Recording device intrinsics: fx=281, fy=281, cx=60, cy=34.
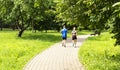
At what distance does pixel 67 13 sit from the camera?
16281 millimetres

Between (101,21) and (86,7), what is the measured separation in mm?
1106

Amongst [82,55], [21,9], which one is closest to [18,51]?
[82,55]

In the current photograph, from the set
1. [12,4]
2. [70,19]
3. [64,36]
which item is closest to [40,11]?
[12,4]

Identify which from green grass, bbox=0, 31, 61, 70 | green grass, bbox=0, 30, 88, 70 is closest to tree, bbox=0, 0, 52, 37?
green grass, bbox=0, 30, 88, 70

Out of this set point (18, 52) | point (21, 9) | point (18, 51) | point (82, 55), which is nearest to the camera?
point (82, 55)

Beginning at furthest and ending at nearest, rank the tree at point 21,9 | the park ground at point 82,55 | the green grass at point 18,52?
the tree at point 21,9 < the green grass at point 18,52 < the park ground at point 82,55

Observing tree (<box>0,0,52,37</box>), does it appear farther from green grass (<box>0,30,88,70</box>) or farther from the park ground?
the park ground

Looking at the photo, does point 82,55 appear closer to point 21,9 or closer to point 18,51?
point 18,51

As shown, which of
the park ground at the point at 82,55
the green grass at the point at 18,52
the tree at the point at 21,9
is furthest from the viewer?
the tree at the point at 21,9

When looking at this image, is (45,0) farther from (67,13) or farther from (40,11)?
(67,13)

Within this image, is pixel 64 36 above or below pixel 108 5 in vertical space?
below

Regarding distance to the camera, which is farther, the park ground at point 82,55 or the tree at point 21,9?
the tree at point 21,9

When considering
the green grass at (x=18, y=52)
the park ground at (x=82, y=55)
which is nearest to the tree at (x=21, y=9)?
the green grass at (x=18, y=52)

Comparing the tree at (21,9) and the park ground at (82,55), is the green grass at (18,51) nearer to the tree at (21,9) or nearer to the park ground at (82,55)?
the park ground at (82,55)
